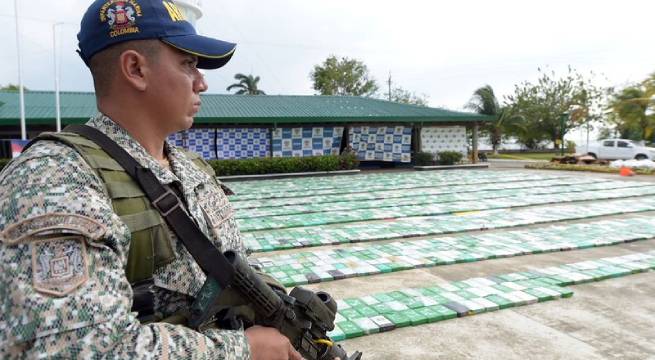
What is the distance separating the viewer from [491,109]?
35.3 metres

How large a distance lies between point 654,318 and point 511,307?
1.15 metres

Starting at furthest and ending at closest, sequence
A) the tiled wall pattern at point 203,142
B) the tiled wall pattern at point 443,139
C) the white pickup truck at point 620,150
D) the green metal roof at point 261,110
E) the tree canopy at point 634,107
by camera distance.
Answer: the tree canopy at point 634,107
the white pickup truck at point 620,150
the tiled wall pattern at point 443,139
the tiled wall pattern at point 203,142
the green metal roof at point 261,110

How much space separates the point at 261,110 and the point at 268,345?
19.7 meters

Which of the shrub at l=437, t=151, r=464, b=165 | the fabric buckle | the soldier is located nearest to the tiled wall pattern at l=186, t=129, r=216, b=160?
the shrub at l=437, t=151, r=464, b=165

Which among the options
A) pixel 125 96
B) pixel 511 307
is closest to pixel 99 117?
pixel 125 96

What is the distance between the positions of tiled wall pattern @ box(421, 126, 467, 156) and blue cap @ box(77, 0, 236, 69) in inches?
824

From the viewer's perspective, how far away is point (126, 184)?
121 cm

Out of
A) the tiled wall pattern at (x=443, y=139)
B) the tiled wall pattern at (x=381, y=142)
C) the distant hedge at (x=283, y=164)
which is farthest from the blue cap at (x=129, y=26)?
the tiled wall pattern at (x=443, y=139)

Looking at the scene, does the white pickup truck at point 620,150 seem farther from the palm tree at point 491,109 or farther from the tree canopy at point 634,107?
the palm tree at point 491,109

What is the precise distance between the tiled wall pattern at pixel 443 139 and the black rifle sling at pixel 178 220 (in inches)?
829

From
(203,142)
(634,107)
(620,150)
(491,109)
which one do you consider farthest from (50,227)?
(491,109)

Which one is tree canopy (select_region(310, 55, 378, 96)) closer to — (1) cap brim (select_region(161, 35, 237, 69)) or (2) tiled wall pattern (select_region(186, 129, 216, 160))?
(2) tiled wall pattern (select_region(186, 129, 216, 160))

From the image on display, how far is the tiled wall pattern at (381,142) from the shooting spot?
69.0ft

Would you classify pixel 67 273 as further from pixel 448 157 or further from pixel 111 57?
pixel 448 157
